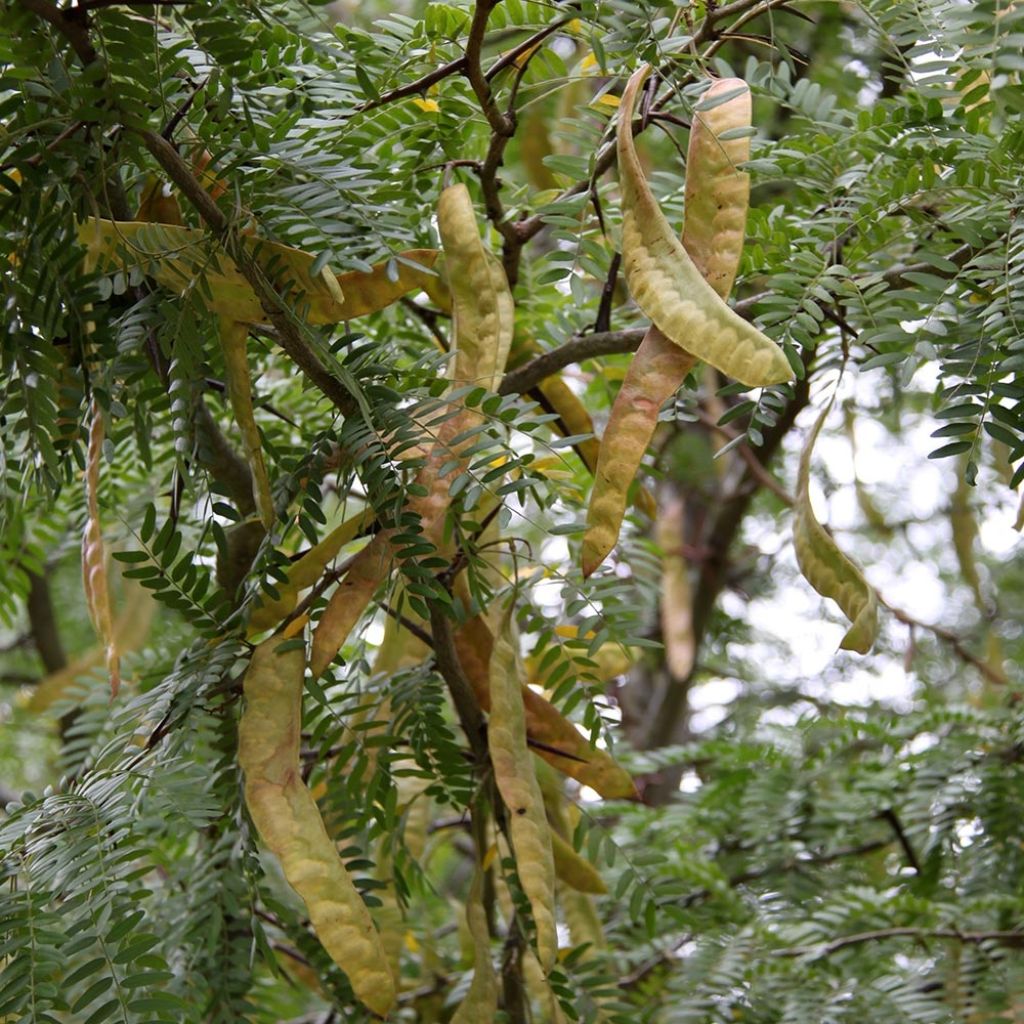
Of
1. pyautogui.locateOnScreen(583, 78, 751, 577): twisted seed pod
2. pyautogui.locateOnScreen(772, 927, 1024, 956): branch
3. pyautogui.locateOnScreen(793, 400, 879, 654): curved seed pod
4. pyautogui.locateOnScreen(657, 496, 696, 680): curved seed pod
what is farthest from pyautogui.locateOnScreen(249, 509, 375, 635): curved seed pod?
pyautogui.locateOnScreen(657, 496, 696, 680): curved seed pod

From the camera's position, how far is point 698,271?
22.7 inches

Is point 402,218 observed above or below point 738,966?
above

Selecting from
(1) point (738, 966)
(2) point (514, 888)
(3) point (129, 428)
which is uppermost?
(3) point (129, 428)

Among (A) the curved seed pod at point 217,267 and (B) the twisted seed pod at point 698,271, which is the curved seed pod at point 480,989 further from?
(A) the curved seed pod at point 217,267

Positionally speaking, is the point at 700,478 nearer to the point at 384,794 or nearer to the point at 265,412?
the point at 265,412

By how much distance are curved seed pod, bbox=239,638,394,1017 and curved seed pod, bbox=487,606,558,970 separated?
9cm

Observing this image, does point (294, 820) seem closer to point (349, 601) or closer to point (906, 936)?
point (349, 601)

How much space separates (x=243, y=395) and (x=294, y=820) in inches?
8.1

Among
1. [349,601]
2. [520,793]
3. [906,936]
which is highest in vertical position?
[349,601]

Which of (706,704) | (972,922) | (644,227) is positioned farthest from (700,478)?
(644,227)

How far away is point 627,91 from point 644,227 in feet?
0.23

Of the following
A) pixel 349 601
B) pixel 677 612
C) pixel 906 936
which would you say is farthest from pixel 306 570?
pixel 677 612

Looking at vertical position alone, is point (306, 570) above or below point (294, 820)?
above

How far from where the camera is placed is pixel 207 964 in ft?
2.52
